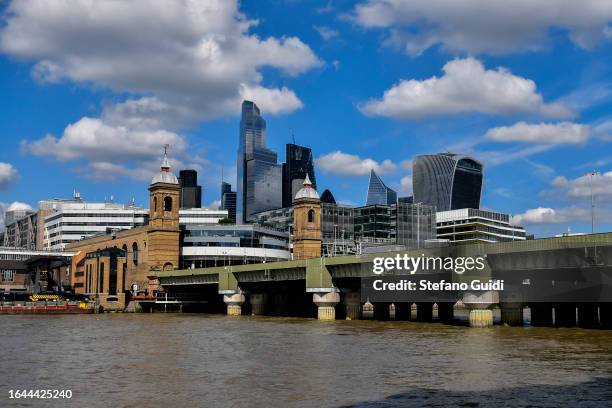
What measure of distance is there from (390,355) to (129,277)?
130 metres

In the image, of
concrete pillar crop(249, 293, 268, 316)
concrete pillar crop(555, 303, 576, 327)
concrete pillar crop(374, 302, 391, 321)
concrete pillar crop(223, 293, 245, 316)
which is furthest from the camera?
concrete pillar crop(249, 293, 268, 316)

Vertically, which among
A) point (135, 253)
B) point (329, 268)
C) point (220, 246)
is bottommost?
point (329, 268)

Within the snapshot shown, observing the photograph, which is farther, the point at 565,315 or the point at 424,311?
the point at 424,311

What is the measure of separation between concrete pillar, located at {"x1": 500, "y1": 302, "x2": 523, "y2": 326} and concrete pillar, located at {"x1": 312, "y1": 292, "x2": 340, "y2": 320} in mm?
30141

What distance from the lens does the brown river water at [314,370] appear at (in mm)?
35281

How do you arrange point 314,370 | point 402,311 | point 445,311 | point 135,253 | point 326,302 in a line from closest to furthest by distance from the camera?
point 314,370, point 326,302, point 445,311, point 402,311, point 135,253

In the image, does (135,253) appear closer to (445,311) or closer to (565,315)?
(445,311)

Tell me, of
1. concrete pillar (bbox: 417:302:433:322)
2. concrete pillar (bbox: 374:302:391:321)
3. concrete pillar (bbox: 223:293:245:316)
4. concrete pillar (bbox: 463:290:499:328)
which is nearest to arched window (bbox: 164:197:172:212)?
concrete pillar (bbox: 223:293:245:316)

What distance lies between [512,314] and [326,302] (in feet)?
106

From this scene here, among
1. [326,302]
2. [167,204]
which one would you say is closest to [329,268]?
[326,302]

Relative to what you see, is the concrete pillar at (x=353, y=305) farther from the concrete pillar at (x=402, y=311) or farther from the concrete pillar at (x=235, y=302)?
the concrete pillar at (x=235, y=302)

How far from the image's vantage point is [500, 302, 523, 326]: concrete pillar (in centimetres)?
9131

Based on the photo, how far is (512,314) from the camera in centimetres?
9169

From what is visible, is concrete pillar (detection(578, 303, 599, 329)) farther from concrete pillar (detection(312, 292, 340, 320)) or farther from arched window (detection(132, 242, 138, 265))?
arched window (detection(132, 242, 138, 265))
